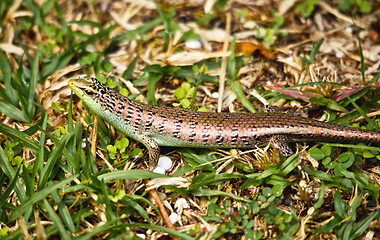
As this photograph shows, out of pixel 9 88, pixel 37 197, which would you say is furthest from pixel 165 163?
pixel 9 88

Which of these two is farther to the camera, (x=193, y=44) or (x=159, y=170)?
(x=193, y=44)

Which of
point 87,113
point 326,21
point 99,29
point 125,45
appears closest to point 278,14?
point 326,21

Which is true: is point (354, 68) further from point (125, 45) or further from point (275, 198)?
point (125, 45)

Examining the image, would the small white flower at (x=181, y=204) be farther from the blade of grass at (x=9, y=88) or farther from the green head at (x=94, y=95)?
the blade of grass at (x=9, y=88)

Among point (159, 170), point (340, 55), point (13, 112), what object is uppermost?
point (13, 112)

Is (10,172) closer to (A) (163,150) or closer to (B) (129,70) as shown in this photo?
(A) (163,150)

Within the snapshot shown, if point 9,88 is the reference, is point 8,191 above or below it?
below

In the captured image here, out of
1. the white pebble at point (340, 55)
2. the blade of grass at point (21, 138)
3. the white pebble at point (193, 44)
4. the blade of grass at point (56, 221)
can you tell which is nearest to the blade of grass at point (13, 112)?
the blade of grass at point (21, 138)
